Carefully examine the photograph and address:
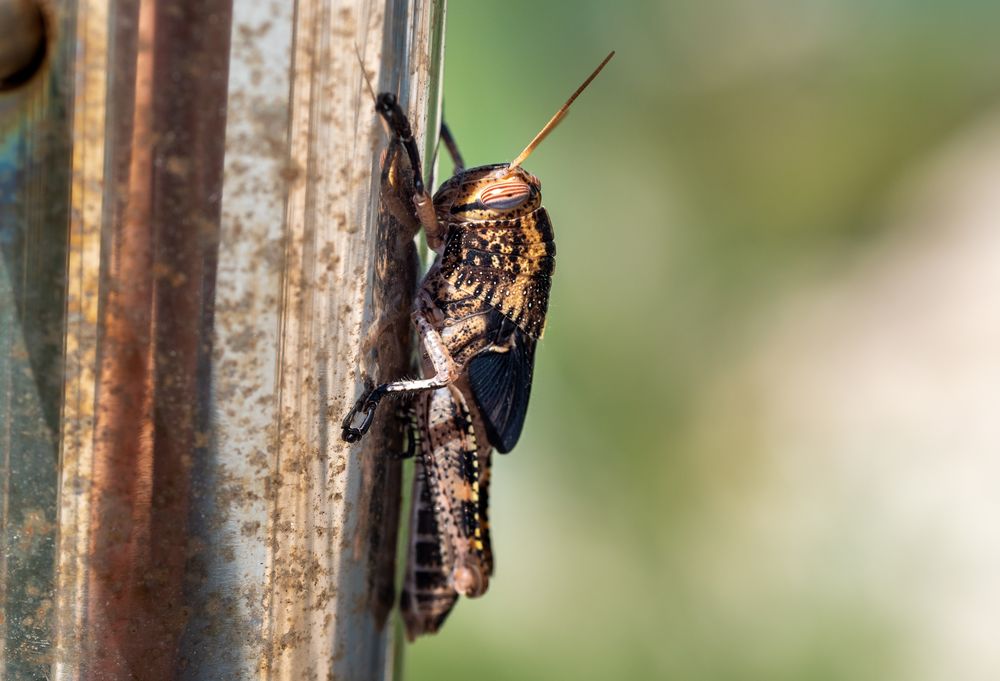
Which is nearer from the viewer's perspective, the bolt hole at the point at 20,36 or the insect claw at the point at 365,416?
the bolt hole at the point at 20,36

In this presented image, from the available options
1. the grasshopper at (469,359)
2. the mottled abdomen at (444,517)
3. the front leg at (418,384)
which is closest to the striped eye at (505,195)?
the grasshopper at (469,359)

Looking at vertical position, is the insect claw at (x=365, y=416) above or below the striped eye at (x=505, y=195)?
below

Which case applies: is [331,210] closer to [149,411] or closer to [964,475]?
[149,411]

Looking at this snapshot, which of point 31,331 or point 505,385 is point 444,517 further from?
point 31,331

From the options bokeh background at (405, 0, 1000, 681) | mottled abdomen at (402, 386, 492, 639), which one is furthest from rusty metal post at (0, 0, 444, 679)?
bokeh background at (405, 0, 1000, 681)

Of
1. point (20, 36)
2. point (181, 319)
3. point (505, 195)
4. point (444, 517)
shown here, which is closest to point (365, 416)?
point (181, 319)

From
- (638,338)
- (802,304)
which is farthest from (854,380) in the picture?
(638,338)

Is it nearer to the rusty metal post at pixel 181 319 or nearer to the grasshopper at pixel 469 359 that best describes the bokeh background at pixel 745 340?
the grasshopper at pixel 469 359
